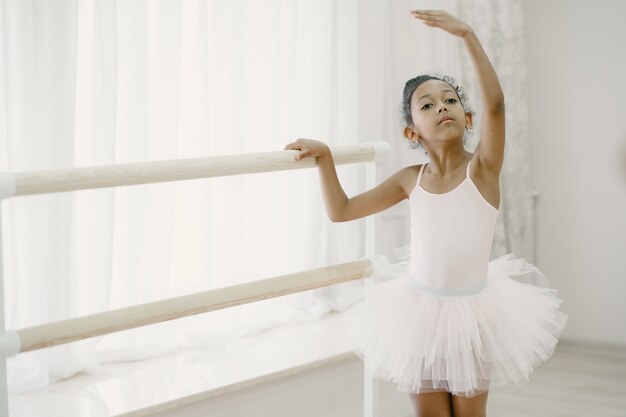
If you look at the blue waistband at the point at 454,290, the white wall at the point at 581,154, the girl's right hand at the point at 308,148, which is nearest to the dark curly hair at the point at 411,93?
the girl's right hand at the point at 308,148

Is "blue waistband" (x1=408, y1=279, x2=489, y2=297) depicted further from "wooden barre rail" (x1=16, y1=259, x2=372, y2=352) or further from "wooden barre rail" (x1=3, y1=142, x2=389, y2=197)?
"wooden barre rail" (x1=3, y1=142, x2=389, y2=197)

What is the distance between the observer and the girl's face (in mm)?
1884

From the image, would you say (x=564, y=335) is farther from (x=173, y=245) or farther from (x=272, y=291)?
(x=272, y=291)

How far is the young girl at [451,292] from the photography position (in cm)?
182

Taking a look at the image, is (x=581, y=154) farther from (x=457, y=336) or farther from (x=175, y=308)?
(x=175, y=308)

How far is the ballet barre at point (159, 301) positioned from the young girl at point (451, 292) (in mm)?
95

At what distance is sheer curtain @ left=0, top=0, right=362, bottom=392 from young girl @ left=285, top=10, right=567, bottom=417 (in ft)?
2.82

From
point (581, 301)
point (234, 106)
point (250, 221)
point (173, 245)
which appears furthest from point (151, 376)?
point (581, 301)

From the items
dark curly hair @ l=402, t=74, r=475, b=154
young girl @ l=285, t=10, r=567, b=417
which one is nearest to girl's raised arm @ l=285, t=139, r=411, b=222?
young girl @ l=285, t=10, r=567, b=417

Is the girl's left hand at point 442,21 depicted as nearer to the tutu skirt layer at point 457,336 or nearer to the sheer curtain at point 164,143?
the tutu skirt layer at point 457,336

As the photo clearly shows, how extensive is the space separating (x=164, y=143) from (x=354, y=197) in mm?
921

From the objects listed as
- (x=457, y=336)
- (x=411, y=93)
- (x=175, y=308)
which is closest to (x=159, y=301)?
(x=175, y=308)

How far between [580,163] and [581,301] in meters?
0.60

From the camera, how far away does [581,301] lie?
3.94 meters
